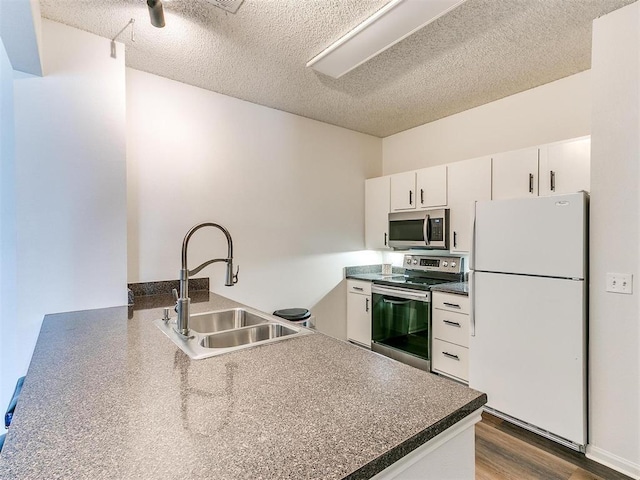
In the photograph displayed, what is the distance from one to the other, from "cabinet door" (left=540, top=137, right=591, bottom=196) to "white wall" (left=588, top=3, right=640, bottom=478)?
1.17ft

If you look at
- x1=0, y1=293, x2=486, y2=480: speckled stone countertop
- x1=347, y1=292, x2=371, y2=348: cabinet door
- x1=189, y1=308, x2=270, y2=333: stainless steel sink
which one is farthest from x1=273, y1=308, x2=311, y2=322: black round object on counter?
x1=0, y1=293, x2=486, y2=480: speckled stone countertop

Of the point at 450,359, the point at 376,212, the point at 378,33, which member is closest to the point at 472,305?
the point at 450,359

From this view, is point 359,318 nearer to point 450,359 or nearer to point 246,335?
point 450,359

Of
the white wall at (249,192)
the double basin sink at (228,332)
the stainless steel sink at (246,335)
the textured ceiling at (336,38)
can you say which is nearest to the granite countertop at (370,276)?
the white wall at (249,192)

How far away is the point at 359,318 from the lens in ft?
11.8

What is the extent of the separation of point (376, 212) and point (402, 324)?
129cm

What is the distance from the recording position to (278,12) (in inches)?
70.7

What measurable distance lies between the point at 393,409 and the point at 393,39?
1.96m

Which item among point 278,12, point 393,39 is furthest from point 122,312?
point 393,39

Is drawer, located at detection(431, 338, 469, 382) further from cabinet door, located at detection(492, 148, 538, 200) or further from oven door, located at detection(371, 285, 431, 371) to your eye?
cabinet door, located at detection(492, 148, 538, 200)

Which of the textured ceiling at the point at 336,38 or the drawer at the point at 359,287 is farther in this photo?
the drawer at the point at 359,287

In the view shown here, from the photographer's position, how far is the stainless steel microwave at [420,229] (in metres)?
3.04

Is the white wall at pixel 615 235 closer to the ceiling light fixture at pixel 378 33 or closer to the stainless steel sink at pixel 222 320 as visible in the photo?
the ceiling light fixture at pixel 378 33

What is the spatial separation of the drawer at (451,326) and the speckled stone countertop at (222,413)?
5.61 feet
